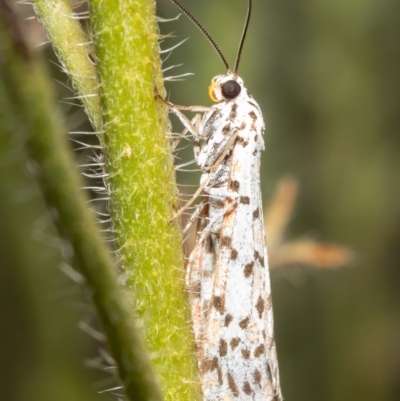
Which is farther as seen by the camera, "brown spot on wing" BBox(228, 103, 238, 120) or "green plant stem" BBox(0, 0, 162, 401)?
"brown spot on wing" BBox(228, 103, 238, 120)

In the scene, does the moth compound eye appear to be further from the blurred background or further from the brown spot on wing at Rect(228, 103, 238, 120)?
the blurred background

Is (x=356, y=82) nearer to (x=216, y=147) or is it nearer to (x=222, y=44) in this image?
(x=222, y=44)

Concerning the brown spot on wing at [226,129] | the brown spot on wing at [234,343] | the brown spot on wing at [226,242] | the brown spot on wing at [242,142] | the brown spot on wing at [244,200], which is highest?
the brown spot on wing at [226,129]

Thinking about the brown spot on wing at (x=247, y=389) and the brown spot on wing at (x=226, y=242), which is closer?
the brown spot on wing at (x=247, y=389)

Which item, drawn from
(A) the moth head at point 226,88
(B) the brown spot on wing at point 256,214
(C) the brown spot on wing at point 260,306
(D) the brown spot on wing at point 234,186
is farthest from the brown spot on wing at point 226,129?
(C) the brown spot on wing at point 260,306

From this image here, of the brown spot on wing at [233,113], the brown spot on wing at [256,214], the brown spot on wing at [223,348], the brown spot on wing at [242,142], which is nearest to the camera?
the brown spot on wing at [223,348]

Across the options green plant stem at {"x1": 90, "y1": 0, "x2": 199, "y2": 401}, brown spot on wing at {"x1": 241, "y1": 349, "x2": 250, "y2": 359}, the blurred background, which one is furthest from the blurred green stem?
the blurred background

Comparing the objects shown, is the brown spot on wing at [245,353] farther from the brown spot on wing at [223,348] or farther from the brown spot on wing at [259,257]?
the brown spot on wing at [259,257]
